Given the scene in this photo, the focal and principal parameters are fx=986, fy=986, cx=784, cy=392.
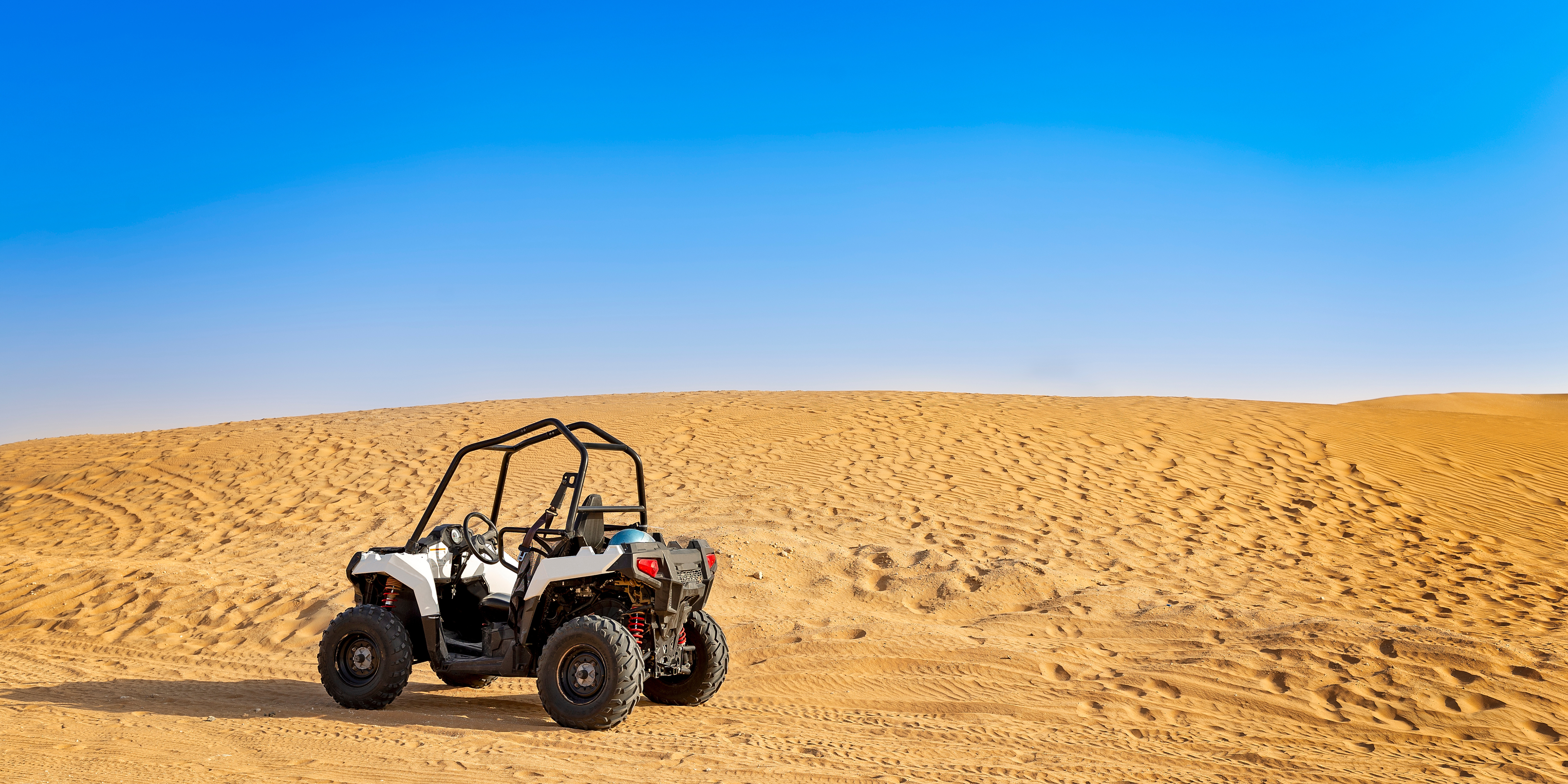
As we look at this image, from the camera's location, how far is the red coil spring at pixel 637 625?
247 inches

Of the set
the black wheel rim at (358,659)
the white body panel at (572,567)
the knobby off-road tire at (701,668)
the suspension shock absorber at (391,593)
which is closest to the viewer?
the white body panel at (572,567)

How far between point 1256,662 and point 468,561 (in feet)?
19.7

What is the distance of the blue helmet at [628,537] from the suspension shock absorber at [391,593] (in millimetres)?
1729

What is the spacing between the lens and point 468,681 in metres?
7.80

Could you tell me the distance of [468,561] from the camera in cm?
723

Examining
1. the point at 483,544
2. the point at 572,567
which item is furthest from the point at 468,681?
the point at 572,567

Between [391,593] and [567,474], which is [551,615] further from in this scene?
[391,593]

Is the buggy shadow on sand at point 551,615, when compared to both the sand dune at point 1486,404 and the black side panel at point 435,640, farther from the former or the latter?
the sand dune at point 1486,404

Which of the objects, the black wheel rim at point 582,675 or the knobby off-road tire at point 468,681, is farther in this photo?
the knobby off-road tire at point 468,681

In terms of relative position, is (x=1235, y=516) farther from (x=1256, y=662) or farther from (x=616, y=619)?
(x=616, y=619)

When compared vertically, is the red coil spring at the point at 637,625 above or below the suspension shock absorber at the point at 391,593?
below

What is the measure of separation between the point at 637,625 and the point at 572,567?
56 centimetres

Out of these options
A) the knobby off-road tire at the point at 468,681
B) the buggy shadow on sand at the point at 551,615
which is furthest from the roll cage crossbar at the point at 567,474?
the knobby off-road tire at the point at 468,681

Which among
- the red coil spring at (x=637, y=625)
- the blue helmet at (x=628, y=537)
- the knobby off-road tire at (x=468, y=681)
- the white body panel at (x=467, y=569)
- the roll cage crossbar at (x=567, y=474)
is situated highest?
the roll cage crossbar at (x=567, y=474)
